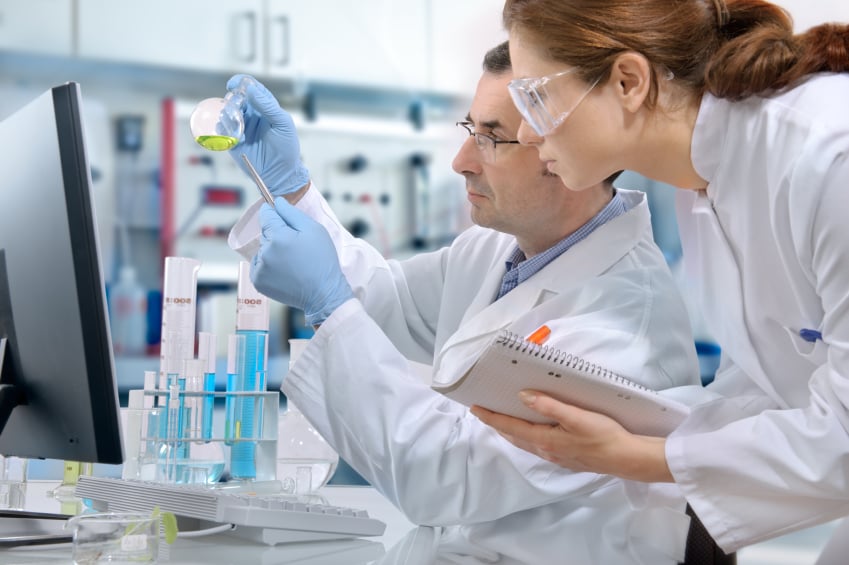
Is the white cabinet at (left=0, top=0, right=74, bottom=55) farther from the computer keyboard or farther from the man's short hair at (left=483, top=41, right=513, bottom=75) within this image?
the computer keyboard

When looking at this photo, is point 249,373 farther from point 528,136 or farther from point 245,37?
point 245,37

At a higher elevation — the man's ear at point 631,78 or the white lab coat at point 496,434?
the man's ear at point 631,78

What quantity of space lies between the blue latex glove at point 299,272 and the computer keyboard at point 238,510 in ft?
A: 1.02

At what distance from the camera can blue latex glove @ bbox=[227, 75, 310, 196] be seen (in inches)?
67.0

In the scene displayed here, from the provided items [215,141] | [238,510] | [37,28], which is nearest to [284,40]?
[37,28]

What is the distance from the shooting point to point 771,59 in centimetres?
111

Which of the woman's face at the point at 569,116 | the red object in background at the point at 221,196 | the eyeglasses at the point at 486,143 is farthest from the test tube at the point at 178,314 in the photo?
the red object in background at the point at 221,196

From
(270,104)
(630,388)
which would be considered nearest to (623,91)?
(630,388)

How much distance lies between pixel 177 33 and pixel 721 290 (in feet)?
9.85

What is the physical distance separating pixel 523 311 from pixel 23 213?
0.71 meters

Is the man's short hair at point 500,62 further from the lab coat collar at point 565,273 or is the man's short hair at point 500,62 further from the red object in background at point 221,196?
the red object in background at point 221,196

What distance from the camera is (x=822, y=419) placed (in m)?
1.04

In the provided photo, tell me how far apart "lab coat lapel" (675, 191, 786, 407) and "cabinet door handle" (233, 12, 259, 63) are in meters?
2.81

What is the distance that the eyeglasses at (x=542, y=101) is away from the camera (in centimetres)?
121
